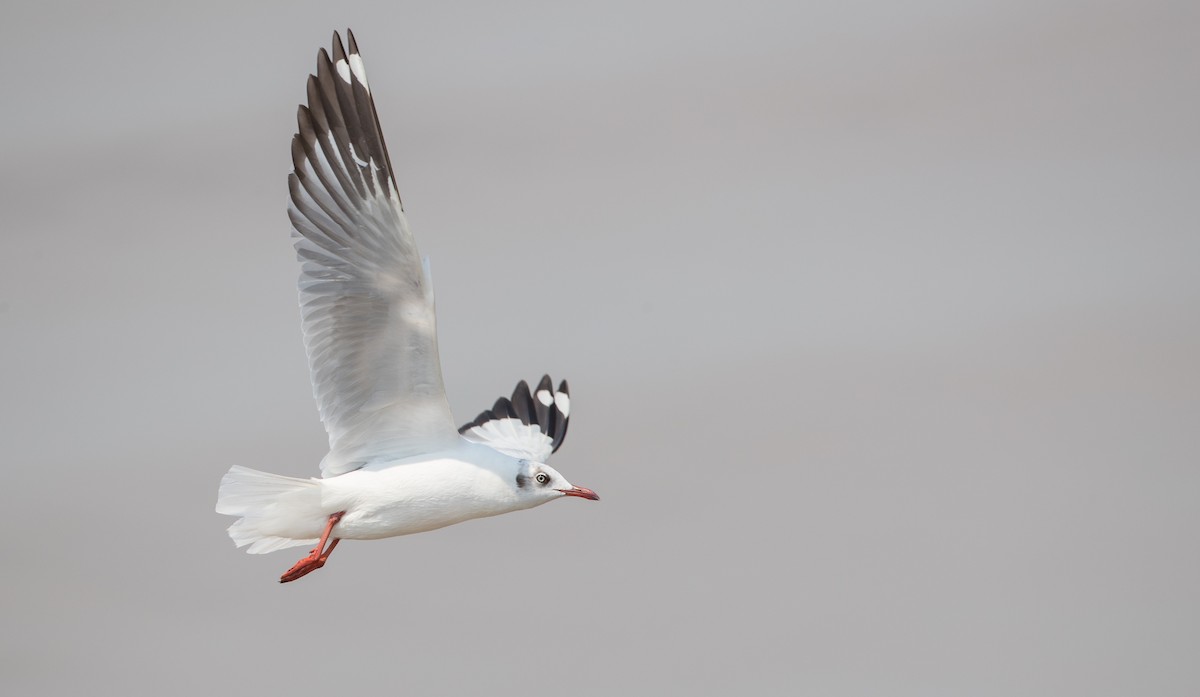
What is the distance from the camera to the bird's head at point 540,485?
5.75 metres

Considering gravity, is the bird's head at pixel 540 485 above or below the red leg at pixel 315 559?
above

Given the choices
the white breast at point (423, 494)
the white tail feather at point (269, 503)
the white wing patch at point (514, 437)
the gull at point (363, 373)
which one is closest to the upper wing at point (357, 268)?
the gull at point (363, 373)

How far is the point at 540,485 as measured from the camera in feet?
18.9

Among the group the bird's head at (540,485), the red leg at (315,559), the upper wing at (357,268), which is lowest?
the red leg at (315,559)

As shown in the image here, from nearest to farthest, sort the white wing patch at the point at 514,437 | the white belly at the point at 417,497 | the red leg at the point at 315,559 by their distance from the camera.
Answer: the red leg at the point at 315,559 < the white belly at the point at 417,497 < the white wing patch at the point at 514,437

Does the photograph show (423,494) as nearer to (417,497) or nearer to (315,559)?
(417,497)

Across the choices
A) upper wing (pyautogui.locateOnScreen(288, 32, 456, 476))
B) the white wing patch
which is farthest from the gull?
the white wing patch

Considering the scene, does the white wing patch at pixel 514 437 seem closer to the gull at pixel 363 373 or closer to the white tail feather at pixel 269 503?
the gull at pixel 363 373

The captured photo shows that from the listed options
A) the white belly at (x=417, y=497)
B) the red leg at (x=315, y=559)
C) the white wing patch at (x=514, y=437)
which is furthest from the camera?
the white wing patch at (x=514, y=437)

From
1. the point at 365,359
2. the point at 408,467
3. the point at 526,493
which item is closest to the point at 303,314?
the point at 365,359

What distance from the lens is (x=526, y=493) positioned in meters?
5.75

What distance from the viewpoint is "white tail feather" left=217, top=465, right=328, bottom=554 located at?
18.9 ft

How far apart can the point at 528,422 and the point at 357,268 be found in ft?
5.30

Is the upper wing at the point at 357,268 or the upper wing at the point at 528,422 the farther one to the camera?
the upper wing at the point at 528,422
